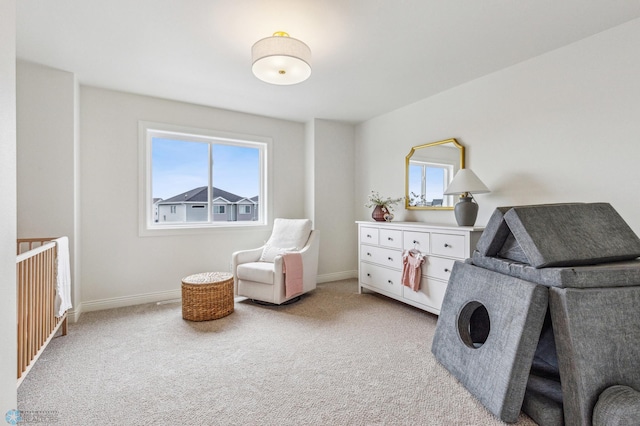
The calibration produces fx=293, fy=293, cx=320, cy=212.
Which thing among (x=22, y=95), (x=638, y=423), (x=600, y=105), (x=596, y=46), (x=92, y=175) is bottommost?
(x=638, y=423)

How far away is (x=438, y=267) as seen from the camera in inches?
110

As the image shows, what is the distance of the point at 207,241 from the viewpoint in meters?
3.77

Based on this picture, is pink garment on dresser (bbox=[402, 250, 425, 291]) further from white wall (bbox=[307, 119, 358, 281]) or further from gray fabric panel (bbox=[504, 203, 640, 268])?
white wall (bbox=[307, 119, 358, 281])

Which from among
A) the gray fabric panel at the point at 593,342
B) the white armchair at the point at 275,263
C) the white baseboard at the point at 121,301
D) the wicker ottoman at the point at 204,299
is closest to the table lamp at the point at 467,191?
the gray fabric panel at the point at 593,342

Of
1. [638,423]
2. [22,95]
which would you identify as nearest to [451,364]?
[638,423]

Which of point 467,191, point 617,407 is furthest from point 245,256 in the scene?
point 617,407

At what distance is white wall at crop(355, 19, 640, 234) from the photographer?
6.77 feet

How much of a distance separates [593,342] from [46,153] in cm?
423

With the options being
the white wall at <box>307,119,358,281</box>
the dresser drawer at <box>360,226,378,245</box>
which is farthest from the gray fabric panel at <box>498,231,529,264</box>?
the white wall at <box>307,119,358,281</box>

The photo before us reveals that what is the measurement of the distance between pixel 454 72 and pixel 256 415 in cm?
316

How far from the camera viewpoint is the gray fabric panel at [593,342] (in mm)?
1365

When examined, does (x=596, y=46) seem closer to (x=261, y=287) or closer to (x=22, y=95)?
(x=261, y=287)

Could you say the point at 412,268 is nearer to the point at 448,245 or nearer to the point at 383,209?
the point at 448,245

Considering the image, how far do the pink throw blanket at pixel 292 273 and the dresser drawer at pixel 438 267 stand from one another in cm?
135
